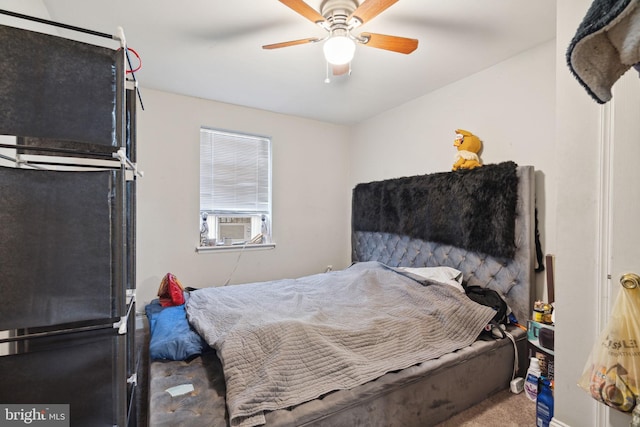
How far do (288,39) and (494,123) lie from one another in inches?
71.2

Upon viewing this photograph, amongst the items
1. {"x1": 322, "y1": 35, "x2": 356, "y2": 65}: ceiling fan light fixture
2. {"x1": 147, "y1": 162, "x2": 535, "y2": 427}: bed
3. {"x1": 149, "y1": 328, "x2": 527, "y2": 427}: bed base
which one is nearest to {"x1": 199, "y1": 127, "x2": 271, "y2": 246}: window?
{"x1": 147, "y1": 162, "x2": 535, "y2": 427}: bed

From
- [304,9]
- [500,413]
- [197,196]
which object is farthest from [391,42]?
[197,196]

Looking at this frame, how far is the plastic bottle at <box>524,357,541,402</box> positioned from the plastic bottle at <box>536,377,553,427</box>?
0.20m

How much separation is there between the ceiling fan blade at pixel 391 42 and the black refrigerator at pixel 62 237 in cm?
130

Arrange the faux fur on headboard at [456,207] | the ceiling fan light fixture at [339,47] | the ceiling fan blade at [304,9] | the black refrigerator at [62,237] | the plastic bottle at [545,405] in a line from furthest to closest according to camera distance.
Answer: the faux fur on headboard at [456,207] < the ceiling fan light fixture at [339,47] < the plastic bottle at [545,405] < the ceiling fan blade at [304,9] < the black refrigerator at [62,237]

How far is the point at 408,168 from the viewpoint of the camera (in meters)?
3.15

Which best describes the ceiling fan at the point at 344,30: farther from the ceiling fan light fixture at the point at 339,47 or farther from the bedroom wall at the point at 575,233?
the bedroom wall at the point at 575,233

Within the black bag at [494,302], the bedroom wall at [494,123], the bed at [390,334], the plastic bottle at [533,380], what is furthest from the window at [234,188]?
the plastic bottle at [533,380]

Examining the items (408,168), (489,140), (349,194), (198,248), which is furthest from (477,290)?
(198,248)

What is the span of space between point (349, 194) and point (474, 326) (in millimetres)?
2516

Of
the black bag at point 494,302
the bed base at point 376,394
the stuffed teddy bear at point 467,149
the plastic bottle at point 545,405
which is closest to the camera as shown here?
the bed base at point 376,394

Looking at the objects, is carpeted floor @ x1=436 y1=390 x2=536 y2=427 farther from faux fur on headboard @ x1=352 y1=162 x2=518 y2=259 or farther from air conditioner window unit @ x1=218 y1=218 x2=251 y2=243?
air conditioner window unit @ x1=218 y1=218 x2=251 y2=243

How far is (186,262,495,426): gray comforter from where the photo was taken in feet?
4.14

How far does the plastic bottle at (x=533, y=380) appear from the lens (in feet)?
5.65
